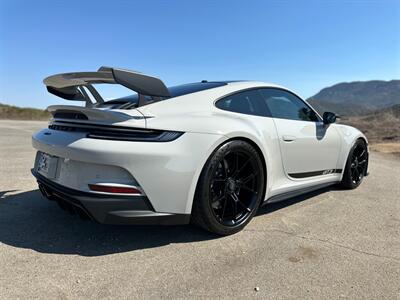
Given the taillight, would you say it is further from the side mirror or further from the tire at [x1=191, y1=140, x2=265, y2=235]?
the side mirror

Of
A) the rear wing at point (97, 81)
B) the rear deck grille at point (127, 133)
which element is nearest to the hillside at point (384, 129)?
the rear wing at point (97, 81)

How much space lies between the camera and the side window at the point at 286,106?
12.4 feet

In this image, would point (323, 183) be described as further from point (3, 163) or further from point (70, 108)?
point (3, 163)

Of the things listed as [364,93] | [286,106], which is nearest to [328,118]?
[286,106]

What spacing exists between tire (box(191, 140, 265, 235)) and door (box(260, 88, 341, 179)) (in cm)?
50

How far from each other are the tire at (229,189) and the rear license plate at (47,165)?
3.85 ft

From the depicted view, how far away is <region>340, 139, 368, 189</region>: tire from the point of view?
492 cm

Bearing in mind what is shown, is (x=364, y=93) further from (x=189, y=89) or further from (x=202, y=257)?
(x=202, y=257)

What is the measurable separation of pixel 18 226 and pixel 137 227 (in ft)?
3.46

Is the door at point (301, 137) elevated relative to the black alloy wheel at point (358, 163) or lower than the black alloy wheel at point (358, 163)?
elevated

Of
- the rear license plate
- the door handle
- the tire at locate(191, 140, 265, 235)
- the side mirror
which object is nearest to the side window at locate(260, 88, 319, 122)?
the side mirror

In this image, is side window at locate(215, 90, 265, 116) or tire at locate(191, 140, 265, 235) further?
side window at locate(215, 90, 265, 116)

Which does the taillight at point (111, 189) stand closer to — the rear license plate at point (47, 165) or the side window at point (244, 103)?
the rear license plate at point (47, 165)

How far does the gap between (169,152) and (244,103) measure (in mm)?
1153
